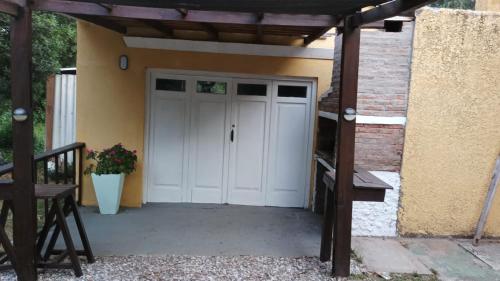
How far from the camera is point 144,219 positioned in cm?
565

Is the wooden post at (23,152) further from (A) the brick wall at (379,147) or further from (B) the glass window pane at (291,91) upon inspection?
(B) the glass window pane at (291,91)

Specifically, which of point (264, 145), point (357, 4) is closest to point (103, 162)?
point (264, 145)

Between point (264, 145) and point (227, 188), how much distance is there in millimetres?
788

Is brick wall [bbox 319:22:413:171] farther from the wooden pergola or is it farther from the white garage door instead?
the white garage door

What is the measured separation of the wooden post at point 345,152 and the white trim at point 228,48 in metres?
2.24

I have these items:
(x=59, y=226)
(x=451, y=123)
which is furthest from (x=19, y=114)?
(x=451, y=123)

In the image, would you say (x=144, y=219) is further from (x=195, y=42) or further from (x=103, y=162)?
(x=195, y=42)

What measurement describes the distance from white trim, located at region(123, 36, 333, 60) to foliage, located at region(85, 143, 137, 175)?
1.37 metres

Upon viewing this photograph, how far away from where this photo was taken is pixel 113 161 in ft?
19.0

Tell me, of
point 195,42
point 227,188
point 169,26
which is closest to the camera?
point 169,26

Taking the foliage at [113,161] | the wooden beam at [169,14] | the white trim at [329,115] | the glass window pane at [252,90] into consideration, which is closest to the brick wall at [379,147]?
the white trim at [329,115]

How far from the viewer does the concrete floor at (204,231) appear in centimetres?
463

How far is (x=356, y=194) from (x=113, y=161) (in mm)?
3170

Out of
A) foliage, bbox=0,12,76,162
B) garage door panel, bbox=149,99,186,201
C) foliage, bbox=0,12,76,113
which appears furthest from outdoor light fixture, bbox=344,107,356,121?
foliage, bbox=0,12,76,113
